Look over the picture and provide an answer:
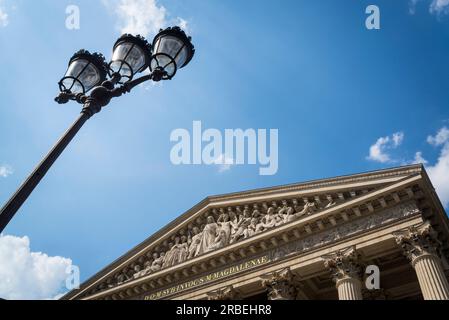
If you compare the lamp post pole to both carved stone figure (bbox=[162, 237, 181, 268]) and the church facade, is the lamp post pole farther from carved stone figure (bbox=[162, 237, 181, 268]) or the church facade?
carved stone figure (bbox=[162, 237, 181, 268])

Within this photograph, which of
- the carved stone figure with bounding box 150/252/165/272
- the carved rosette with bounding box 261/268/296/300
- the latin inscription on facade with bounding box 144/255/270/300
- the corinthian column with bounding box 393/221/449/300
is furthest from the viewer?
the carved stone figure with bounding box 150/252/165/272

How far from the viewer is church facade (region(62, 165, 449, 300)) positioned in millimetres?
18562

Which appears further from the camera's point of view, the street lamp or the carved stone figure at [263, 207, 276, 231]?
the carved stone figure at [263, 207, 276, 231]

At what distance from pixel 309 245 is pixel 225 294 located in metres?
4.85

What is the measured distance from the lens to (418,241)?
1770cm

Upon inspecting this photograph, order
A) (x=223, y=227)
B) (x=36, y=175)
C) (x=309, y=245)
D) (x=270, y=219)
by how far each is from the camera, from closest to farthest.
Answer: (x=36, y=175) < (x=309, y=245) < (x=270, y=219) < (x=223, y=227)

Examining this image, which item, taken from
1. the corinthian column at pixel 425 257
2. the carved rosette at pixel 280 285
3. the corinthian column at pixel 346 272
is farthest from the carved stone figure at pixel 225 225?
the corinthian column at pixel 425 257

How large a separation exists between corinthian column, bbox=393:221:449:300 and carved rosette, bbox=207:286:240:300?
27.0 feet

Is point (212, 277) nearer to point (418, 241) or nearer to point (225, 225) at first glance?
point (225, 225)

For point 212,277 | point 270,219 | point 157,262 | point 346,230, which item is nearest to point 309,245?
point 346,230

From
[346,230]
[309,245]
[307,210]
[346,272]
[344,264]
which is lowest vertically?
[346,272]

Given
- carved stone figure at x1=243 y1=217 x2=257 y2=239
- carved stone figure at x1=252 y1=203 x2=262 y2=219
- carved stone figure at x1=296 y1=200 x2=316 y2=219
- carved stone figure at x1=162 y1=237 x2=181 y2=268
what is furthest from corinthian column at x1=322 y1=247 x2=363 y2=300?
carved stone figure at x1=162 y1=237 x2=181 y2=268
